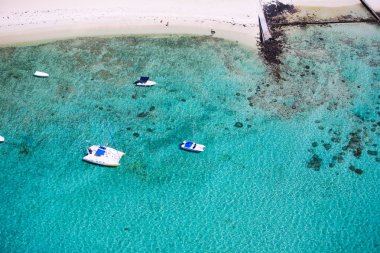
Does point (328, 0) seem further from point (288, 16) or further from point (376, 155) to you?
→ point (376, 155)

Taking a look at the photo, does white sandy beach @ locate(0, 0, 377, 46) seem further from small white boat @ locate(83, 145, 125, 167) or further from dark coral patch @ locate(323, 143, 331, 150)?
Answer: small white boat @ locate(83, 145, 125, 167)

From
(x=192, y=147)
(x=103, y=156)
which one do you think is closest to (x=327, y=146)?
(x=192, y=147)

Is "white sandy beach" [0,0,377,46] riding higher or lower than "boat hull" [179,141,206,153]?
higher

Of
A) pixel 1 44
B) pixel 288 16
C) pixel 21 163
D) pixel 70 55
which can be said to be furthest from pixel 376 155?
pixel 1 44

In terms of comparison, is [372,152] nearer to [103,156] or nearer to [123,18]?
[103,156]

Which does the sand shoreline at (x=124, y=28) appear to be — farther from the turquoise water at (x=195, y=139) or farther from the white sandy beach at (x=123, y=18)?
the turquoise water at (x=195, y=139)

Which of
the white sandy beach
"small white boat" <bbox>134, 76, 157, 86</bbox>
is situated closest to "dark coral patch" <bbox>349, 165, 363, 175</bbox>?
the white sandy beach

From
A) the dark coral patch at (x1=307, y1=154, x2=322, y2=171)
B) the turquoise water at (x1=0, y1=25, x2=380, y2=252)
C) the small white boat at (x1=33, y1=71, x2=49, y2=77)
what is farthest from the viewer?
the small white boat at (x1=33, y1=71, x2=49, y2=77)
